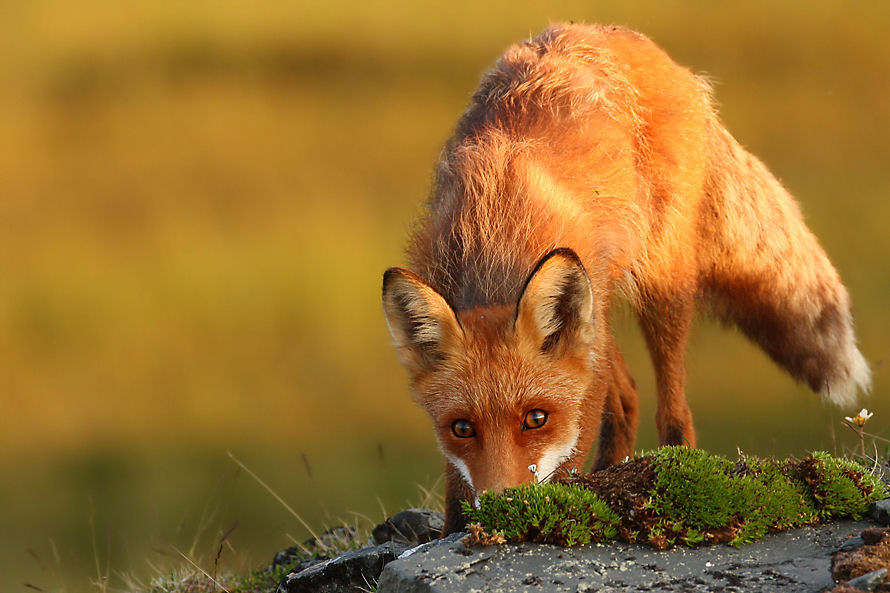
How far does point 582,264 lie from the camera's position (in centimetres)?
331

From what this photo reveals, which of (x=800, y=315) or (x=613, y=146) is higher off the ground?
(x=613, y=146)

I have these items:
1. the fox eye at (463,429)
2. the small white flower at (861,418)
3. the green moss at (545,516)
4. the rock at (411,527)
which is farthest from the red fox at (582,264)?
the small white flower at (861,418)

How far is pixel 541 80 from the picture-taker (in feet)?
14.8

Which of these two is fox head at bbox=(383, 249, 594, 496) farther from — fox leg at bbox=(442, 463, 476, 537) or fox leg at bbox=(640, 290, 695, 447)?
fox leg at bbox=(640, 290, 695, 447)

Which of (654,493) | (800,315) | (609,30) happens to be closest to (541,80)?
(609,30)

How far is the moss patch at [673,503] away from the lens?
107 inches

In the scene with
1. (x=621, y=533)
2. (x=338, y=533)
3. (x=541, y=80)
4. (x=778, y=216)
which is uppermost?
(x=541, y=80)

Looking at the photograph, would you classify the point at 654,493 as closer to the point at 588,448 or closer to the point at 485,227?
the point at 588,448

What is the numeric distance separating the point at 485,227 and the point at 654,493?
140 centimetres

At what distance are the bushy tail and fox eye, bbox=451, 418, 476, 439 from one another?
7.82ft

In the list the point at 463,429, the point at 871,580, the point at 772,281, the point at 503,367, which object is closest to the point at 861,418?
the point at 871,580

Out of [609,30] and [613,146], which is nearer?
[613,146]

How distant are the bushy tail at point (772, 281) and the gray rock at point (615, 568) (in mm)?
2449

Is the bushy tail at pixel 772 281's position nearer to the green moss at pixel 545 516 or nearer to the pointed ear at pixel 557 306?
the pointed ear at pixel 557 306
